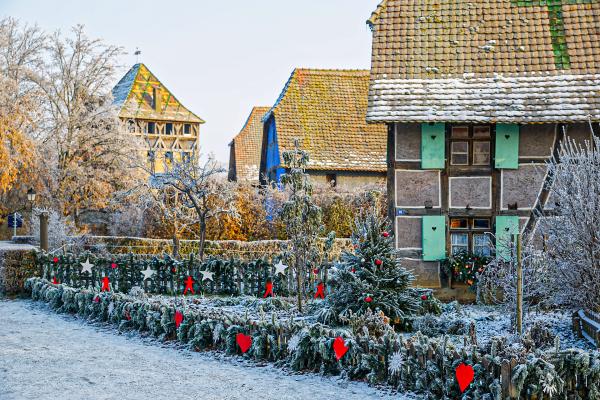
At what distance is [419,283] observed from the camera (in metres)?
18.5

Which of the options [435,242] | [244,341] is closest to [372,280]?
[244,341]

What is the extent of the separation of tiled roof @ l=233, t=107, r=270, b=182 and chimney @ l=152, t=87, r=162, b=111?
9.04m

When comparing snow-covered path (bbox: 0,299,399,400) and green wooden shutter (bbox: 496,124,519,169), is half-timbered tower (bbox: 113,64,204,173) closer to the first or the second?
green wooden shutter (bbox: 496,124,519,169)

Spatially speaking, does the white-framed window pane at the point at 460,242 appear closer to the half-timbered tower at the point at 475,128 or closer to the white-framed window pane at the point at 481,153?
the half-timbered tower at the point at 475,128

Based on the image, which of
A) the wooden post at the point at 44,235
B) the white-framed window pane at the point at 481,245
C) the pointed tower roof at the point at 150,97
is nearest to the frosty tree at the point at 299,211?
the white-framed window pane at the point at 481,245

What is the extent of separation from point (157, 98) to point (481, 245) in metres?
39.4

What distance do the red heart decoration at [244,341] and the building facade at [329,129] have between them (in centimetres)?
1809

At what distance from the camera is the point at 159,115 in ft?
176

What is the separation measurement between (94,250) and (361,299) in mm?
15835

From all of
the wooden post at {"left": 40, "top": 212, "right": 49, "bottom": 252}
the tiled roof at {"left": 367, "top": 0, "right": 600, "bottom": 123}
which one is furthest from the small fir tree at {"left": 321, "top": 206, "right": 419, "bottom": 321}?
the wooden post at {"left": 40, "top": 212, "right": 49, "bottom": 252}

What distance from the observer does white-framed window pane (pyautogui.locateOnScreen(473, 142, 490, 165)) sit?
18625 millimetres

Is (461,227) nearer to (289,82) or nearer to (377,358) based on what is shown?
(377,358)

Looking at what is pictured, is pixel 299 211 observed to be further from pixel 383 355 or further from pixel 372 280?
pixel 383 355

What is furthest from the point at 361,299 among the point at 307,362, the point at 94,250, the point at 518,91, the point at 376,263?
the point at 94,250
